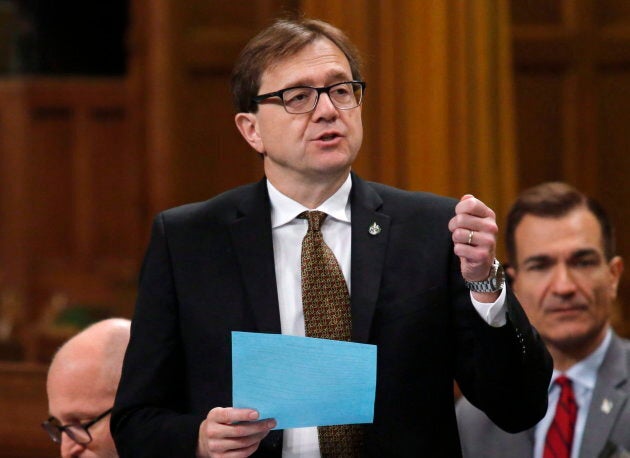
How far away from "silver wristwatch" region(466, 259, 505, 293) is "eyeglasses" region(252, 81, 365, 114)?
0.45 m

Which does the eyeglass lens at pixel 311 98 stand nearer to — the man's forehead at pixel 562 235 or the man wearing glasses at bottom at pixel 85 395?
the man wearing glasses at bottom at pixel 85 395

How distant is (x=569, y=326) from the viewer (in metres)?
2.93

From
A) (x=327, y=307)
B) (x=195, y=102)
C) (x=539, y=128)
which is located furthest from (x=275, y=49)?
(x=539, y=128)

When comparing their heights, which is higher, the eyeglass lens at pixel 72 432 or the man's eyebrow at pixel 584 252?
the man's eyebrow at pixel 584 252

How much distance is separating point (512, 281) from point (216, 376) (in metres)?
1.20

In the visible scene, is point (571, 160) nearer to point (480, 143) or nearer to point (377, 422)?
point (480, 143)

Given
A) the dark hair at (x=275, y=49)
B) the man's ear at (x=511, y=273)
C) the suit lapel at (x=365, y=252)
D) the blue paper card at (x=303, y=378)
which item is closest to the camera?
the blue paper card at (x=303, y=378)

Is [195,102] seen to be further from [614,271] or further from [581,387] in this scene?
[581,387]

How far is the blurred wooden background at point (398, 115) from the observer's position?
3.44 m

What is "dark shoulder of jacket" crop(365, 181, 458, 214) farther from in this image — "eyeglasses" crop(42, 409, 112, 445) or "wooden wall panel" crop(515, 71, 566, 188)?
"wooden wall panel" crop(515, 71, 566, 188)

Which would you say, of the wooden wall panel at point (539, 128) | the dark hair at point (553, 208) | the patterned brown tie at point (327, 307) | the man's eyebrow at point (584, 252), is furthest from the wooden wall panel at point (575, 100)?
the patterned brown tie at point (327, 307)

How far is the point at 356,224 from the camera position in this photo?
2.18 m

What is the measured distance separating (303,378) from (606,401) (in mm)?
1264

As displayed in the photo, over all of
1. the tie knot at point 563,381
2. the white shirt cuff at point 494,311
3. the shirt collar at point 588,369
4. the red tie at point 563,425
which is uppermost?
the white shirt cuff at point 494,311
